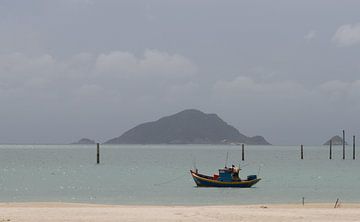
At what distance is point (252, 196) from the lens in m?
51.7

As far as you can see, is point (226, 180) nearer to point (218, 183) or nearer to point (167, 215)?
point (218, 183)

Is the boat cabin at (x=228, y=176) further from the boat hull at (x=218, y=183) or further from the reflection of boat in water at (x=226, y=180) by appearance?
the boat hull at (x=218, y=183)

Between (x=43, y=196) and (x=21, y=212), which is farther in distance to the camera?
(x=43, y=196)

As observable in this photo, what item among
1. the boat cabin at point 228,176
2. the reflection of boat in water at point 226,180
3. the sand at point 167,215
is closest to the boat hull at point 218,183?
the reflection of boat in water at point 226,180

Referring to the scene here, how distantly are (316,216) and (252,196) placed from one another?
74.6 ft

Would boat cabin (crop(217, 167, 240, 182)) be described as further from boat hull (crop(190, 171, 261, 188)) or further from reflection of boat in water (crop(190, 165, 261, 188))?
boat hull (crop(190, 171, 261, 188))

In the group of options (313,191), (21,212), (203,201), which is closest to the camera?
(21,212)

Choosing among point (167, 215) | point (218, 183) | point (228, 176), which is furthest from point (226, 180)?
point (167, 215)

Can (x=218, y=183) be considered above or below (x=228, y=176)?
below

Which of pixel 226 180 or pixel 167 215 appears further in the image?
pixel 226 180

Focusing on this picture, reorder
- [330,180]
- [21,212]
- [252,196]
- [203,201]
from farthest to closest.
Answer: [330,180]
[252,196]
[203,201]
[21,212]

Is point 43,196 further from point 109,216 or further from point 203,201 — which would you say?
point 109,216

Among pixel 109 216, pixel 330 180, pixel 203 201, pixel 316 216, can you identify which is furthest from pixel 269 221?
pixel 330 180

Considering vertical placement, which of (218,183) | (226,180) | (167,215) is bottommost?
(218,183)
